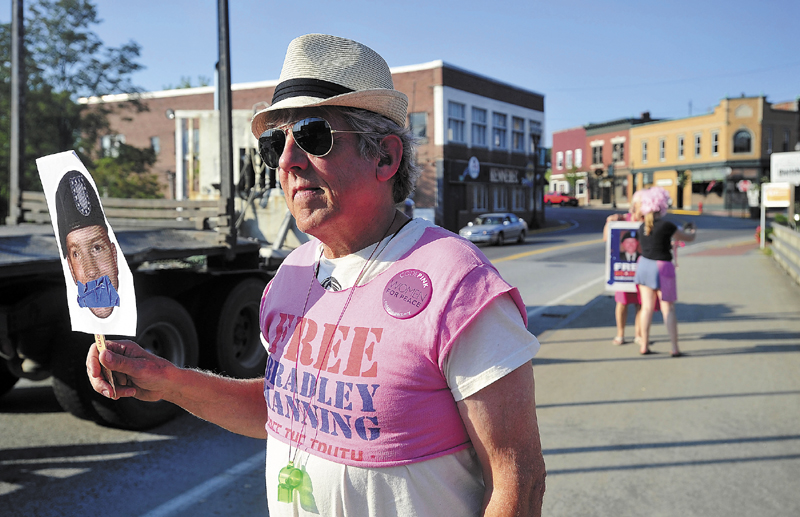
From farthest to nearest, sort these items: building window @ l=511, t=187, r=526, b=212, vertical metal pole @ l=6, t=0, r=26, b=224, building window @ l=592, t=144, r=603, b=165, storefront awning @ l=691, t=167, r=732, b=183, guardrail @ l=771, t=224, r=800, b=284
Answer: building window @ l=592, t=144, r=603, b=165 < storefront awning @ l=691, t=167, r=732, b=183 < building window @ l=511, t=187, r=526, b=212 < guardrail @ l=771, t=224, r=800, b=284 < vertical metal pole @ l=6, t=0, r=26, b=224

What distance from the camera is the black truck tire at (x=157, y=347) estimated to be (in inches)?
200

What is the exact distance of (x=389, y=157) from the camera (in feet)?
6.12

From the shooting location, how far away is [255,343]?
21.7ft

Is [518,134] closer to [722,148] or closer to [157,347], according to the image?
[722,148]

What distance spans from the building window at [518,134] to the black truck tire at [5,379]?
40373mm

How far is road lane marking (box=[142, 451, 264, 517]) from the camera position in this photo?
3942 mm

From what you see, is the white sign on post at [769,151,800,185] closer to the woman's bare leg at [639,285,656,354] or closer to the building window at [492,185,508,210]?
the woman's bare leg at [639,285,656,354]

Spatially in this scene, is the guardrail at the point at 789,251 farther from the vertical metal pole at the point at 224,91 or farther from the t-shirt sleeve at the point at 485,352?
the t-shirt sleeve at the point at 485,352

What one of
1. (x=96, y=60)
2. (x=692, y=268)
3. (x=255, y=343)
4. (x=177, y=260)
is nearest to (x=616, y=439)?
(x=255, y=343)

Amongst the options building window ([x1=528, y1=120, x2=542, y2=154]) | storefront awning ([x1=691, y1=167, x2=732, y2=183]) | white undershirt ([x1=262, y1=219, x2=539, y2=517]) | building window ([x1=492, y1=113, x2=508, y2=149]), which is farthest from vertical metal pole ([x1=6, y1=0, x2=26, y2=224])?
storefront awning ([x1=691, y1=167, x2=732, y2=183])

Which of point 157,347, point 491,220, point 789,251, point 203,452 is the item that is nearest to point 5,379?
point 157,347

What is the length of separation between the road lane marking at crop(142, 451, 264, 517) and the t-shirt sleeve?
2.97 meters

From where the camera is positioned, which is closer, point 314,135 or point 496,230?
point 314,135

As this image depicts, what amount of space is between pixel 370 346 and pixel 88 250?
74 centimetres
